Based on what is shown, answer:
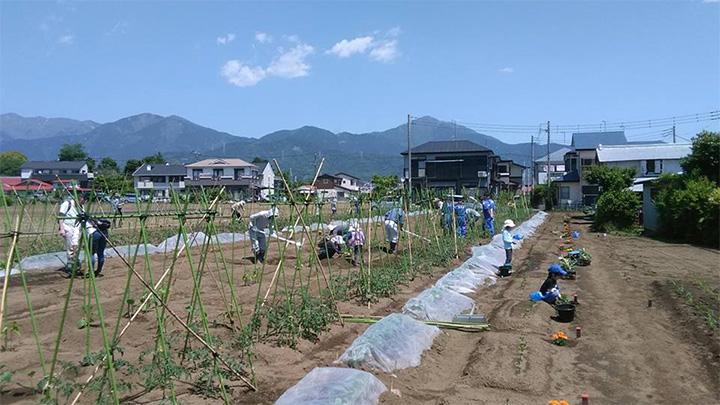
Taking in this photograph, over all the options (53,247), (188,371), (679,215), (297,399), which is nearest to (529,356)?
(297,399)

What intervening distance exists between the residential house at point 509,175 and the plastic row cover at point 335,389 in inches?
1936

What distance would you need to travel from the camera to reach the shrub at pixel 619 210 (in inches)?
779

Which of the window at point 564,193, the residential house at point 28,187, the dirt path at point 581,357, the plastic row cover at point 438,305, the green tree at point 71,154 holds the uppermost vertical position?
the green tree at point 71,154

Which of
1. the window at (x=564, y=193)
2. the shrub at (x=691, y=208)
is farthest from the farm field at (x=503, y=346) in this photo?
the window at (x=564, y=193)

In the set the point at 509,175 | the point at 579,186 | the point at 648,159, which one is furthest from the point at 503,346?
the point at 509,175

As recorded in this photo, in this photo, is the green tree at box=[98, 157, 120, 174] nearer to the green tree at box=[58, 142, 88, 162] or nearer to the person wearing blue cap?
the person wearing blue cap

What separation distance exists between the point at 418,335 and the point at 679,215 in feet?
45.3

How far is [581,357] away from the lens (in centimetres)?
514

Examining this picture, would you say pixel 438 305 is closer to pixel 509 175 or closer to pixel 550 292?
pixel 550 292

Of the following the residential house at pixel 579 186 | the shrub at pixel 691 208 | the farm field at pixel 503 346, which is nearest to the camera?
the farm field at pixel 503 346

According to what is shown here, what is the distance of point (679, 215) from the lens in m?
15.5

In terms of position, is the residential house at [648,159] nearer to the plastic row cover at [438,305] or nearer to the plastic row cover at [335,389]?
the plastic row cover at [438,305]

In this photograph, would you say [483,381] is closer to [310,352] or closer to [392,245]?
[310,352]

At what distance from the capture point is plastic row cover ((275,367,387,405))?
3498 mm
